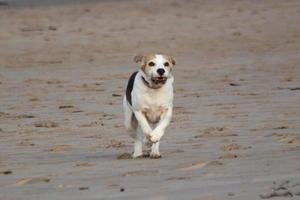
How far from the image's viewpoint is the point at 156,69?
973 centimetres

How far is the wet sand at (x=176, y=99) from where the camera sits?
8.20 m

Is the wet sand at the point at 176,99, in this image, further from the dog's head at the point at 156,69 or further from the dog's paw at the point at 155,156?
the dog's head at the point at 156,69

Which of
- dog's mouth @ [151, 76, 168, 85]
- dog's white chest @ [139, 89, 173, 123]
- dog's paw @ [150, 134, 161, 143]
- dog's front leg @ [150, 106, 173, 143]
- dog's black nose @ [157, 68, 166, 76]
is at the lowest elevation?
dog's paw @ [150, 134, 161, 143]

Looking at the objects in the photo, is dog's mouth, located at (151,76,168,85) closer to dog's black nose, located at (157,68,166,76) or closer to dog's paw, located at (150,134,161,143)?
dog's black nose, located at (157,68,166,76)

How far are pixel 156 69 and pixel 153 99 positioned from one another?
266mm

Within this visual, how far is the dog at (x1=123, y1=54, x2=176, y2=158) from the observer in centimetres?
973

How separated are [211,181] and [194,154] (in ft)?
5.78

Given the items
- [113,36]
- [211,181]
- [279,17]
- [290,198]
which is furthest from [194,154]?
[279,17]

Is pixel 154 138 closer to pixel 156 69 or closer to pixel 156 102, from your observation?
pixel 156 102

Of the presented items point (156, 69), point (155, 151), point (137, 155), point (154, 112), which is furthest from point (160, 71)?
point (137, 155)

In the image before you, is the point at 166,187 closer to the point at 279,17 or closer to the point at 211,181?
the point at 211,181

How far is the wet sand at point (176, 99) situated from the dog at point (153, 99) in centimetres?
24

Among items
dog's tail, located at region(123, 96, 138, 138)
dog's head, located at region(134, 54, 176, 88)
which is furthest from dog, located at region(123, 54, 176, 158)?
dog's tail, located at region(123, 96, 138, 138)

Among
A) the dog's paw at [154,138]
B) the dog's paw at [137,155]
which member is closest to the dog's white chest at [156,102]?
the dog's paw at [154,138]
